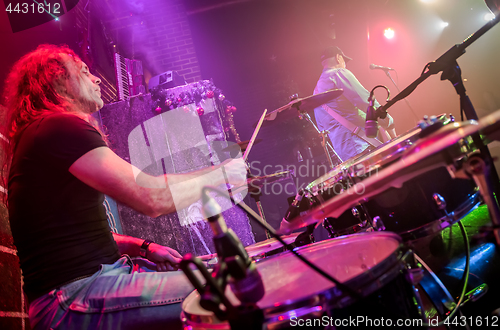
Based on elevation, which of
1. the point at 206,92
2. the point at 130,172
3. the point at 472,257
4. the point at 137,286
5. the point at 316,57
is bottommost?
the point at 472,257

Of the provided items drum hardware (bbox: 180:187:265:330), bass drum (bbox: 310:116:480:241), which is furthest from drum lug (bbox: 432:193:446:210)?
drum hardware (bbox: 180:187:265:330)

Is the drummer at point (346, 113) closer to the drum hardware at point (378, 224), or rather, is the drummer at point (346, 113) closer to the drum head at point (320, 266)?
the drum hardware at point (378, 224)

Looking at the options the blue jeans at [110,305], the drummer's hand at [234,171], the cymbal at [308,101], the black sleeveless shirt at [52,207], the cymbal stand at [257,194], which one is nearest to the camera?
the blue jeans at [110,305]

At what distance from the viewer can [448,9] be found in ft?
23.5

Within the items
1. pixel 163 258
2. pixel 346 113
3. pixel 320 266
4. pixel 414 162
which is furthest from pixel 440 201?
pixel 346 113

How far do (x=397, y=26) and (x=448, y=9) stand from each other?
4.10 ft

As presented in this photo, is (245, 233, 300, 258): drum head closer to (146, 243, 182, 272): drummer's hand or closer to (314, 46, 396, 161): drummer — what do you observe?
(146, 243, 182, 272): drummer's hand

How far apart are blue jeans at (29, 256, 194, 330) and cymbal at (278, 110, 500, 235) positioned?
613 mm

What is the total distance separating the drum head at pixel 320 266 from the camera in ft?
2.42

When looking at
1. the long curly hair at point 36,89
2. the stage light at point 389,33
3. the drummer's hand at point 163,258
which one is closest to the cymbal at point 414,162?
the drummer's hand at point 163,258

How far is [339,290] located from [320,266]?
339 millimetres

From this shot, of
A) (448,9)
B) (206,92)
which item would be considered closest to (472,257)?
(206,92)

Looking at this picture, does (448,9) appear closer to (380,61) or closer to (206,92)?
(380,61)

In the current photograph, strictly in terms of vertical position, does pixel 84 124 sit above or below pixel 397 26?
below
